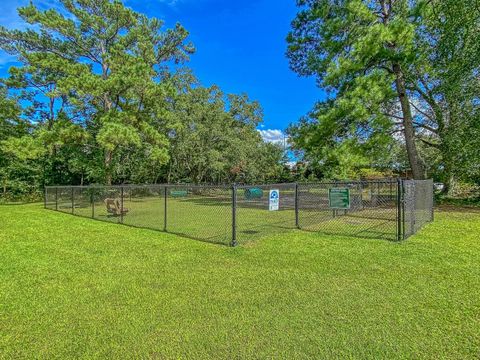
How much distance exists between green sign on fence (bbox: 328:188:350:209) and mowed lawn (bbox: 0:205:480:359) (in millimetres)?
1619

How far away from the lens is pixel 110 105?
19.8 meters

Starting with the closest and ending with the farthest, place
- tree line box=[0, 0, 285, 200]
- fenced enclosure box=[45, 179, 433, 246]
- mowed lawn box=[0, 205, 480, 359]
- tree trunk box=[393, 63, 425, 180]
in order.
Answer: mowed lawn box=[0, 205, 480, 359]
fenced enclosure box=[45, 179, 433, 246]
tree trunk box=[393, 63, 425, 180]
tree line box=[0, 0, 285, 200]

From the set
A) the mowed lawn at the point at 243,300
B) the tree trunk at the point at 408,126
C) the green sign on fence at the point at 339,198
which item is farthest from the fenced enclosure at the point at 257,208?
the tree trunk at the point at 408,126

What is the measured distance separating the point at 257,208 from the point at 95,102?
504 inches

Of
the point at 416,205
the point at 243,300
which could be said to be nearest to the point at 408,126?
the point at 416,205

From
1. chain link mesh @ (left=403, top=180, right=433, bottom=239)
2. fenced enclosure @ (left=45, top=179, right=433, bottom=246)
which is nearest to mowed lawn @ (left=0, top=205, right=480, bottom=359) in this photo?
chain link mesh @ (left=403, top=180, right=433, bottom=239)

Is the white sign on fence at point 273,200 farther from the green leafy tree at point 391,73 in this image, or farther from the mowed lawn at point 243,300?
the green leafy tree at point 391,73

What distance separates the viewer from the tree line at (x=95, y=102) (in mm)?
17859

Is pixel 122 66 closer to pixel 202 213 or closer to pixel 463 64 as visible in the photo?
pixel 202 213

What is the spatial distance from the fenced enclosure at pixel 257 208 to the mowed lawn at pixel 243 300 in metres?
1.20

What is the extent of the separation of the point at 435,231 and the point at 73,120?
2211 cm

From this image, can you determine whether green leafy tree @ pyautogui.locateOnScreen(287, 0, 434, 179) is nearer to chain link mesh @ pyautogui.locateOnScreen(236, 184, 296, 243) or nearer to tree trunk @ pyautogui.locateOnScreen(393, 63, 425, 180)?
tree trunk @ pyautogui.locateOnScreen(393, 63, 425, 180)

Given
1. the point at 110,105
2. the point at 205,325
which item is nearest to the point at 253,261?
the point at 205,325

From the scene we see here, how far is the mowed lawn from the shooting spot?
270cm
